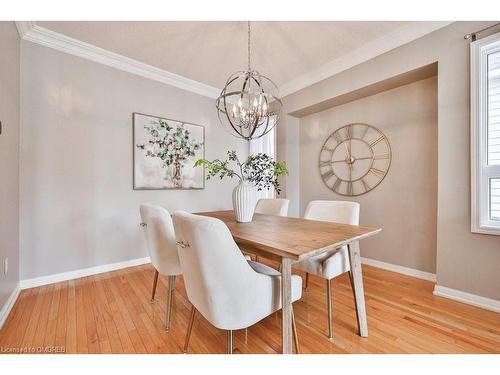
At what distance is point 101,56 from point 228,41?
1426 millimetres

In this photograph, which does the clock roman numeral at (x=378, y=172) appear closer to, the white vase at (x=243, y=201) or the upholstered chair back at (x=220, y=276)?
the white vase at (x=243, y=201)

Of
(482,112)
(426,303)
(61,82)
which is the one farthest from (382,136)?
(61,82)

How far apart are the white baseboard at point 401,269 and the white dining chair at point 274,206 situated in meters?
1.31

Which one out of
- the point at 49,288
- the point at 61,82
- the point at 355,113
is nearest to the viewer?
the point at 49,288

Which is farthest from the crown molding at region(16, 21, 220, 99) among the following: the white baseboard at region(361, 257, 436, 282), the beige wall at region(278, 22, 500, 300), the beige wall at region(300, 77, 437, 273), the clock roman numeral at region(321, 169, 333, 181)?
the white baseboard at region(361, 257, 436, 282)

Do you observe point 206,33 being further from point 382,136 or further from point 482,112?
point 482,112

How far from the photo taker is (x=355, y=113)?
114 inches

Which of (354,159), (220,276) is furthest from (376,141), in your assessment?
(220,276)

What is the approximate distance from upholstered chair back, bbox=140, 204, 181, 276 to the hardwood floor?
410mm

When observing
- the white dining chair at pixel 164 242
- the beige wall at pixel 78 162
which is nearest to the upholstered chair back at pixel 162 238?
the white dining chair at pixel 164 242

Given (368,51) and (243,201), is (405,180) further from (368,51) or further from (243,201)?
(243,201)

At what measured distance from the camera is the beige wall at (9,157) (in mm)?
1615

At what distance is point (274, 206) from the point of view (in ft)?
8.27
